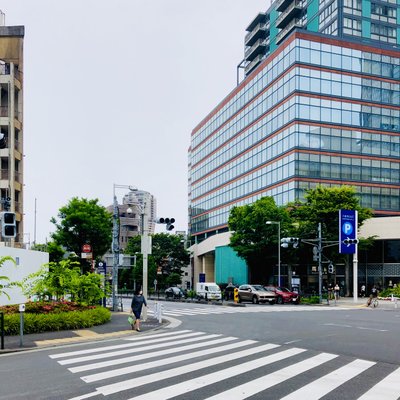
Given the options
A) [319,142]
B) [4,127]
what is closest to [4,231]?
[4,127]

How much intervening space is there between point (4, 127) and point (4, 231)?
1226 inches

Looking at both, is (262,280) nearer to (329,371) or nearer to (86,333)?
→ (86,333)

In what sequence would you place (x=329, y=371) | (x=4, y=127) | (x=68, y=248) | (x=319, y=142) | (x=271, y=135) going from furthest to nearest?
(x=271, y=135), (x=319, y=142), (x=68, y=248), (x=4, y=127), (x=329, y=371)

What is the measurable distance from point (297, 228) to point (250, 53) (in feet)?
210

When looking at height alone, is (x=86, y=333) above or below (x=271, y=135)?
below

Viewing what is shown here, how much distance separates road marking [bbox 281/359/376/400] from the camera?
8.89 meters

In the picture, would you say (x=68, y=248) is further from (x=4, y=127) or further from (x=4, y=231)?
(x=4, y=231)

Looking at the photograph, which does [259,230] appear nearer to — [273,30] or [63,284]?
[63,284]

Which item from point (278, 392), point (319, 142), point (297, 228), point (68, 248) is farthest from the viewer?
point (319, 142)

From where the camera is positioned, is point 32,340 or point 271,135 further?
point 271,135

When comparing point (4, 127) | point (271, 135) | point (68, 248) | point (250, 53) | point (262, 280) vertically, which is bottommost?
point (262, 280)

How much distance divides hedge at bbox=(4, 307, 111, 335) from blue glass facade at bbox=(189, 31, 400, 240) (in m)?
49.5

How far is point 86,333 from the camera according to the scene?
18.8m

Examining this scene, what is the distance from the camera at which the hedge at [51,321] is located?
18.3 metres
